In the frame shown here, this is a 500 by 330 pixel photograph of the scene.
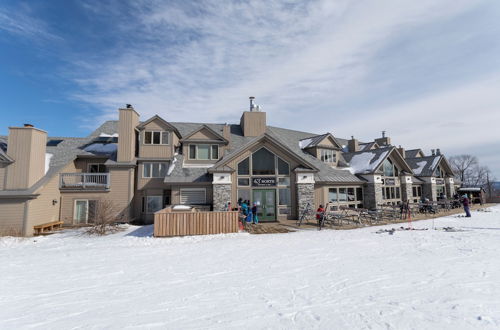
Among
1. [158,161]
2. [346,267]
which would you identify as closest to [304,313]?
[346,267]

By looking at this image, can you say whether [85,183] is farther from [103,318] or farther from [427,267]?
[427,267]

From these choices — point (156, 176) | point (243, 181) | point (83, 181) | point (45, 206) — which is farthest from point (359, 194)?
point (45, 206)

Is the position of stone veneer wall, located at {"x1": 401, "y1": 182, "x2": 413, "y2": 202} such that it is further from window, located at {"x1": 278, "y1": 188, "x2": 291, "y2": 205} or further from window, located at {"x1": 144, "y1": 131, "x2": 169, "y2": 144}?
window, located at {"x1": 144, "y1": 131, "x2": 169, "y2": 144}

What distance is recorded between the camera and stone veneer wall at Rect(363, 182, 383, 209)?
2128cm

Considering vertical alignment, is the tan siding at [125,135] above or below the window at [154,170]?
above

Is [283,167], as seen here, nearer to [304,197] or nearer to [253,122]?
[304,197]

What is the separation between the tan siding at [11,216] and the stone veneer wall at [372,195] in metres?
24.9

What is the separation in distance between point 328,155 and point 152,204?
52.9 ft

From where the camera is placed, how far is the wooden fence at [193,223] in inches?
512

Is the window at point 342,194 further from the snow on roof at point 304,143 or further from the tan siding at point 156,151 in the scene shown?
the tan siding at point 156,151

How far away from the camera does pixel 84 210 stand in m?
18.6

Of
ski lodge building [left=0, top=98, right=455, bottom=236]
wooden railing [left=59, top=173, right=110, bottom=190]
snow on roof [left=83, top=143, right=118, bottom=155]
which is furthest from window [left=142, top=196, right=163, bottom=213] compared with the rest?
snow on roof [left=83, top=143, right=118, bottom=155]

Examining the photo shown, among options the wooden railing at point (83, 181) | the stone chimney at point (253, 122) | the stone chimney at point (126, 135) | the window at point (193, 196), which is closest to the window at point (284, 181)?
the window at point (193, 196)

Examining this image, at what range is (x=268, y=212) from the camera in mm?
18328
